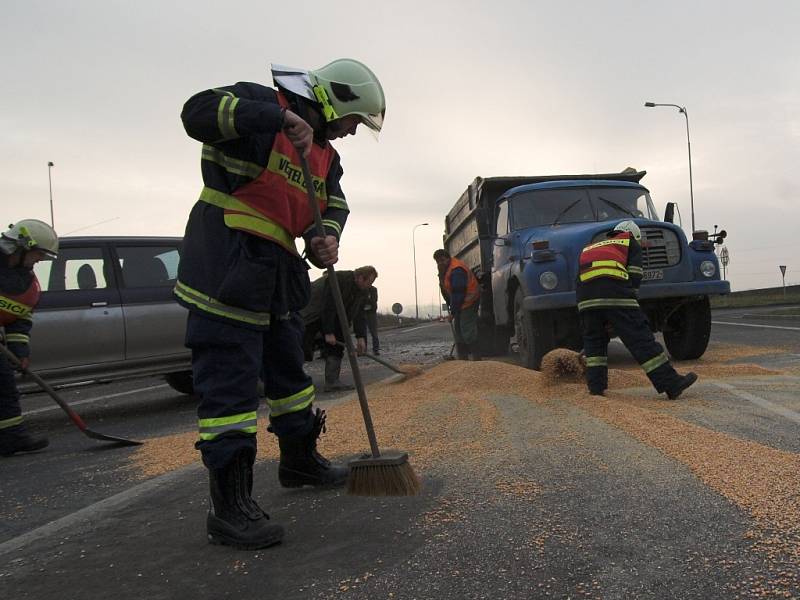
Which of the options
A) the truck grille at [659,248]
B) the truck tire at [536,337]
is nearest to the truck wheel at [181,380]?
the truck tire at [536,337]

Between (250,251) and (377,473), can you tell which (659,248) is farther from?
(250,251)

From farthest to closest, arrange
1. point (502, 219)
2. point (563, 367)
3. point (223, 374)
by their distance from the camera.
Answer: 1. point (502, 219)
2. point (563, 367)
3. point (223, 374)

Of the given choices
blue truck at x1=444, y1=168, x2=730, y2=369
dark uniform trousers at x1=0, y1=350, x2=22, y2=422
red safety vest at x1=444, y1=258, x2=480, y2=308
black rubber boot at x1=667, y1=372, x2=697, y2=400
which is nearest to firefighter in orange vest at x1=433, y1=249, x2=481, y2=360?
red safety vest at x1=444, y1=258, x2=480, y2=308

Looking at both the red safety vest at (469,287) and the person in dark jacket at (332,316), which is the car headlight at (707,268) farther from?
the person in dark jacket at (332,316)

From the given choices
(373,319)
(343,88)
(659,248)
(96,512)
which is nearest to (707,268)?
(659,248)

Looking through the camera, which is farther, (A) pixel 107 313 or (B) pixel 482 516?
(A) pixel 107 313

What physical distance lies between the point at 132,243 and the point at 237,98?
499cm

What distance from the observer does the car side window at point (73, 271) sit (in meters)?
6.48

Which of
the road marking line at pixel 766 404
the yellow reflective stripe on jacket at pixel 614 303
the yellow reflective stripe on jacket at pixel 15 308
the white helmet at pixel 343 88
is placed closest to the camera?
the white helmet at pixel 343 88

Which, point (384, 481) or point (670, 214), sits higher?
point (670, 214)

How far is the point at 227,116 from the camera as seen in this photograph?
2.41 m

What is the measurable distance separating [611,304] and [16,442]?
4.76 m

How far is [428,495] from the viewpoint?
278cm

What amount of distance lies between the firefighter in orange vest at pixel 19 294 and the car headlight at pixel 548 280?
481 centimetres
